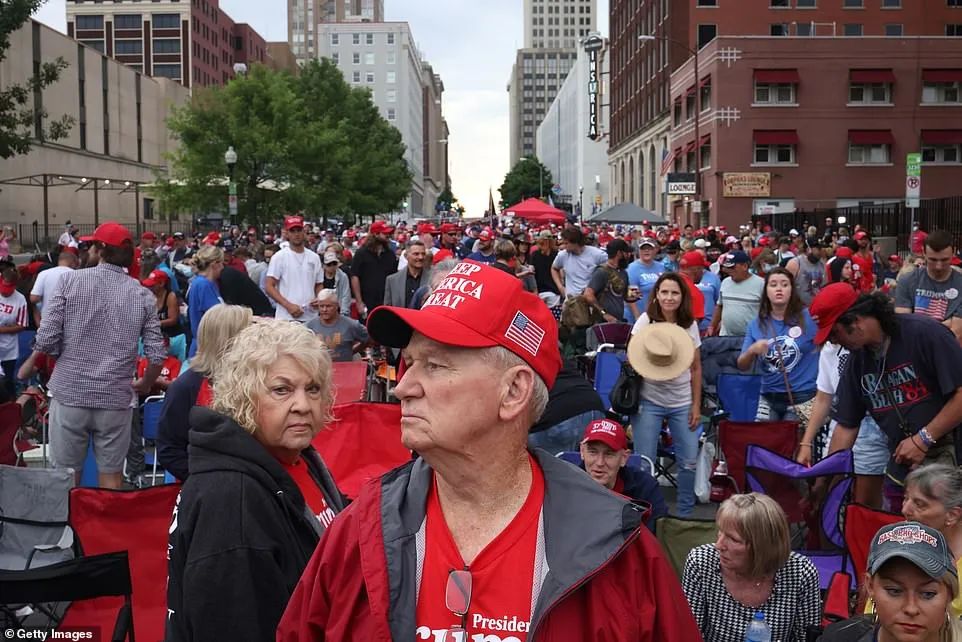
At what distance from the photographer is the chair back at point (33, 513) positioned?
581 cm

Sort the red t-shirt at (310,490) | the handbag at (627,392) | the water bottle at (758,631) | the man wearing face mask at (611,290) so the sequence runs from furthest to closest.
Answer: the man wearing face mask at (611,290), the handbag at (627,392), the water bottle at (758,631), the red t-shirt at (310,490)

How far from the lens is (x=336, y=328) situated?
1076cm

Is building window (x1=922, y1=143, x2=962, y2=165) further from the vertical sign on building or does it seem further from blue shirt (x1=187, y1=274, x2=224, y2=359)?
the vertical sign on building

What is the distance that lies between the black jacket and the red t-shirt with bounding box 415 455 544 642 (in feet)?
2.89

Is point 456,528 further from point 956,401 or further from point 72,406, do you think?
point 72,406

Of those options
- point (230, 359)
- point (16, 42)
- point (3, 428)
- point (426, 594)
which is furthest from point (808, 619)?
point (16, 42)

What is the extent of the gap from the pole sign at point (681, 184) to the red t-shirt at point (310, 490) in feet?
155

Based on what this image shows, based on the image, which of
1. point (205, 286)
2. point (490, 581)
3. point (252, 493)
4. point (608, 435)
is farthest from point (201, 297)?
point (490, 581)

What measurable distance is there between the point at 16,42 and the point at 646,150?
149 feet

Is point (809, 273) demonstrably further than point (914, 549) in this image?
Answer: Yes

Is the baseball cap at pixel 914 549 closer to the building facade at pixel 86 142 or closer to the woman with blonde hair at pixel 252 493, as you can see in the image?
the woman with blonde hair at pixel 252 493

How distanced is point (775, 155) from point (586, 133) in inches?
2872

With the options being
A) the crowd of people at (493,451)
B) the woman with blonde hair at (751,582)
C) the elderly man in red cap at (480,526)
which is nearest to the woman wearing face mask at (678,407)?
the crowd of people at (493,451)

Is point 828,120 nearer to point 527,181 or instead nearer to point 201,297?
point 201,297
